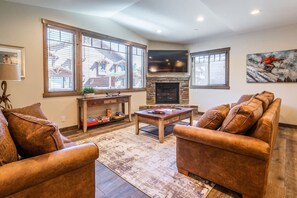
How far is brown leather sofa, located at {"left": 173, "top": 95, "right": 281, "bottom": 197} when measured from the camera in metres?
1.52

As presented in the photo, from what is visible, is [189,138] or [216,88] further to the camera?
[216,88]

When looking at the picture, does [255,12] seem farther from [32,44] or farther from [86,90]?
[32,44]

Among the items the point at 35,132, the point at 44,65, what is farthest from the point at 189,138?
the point at 44,65

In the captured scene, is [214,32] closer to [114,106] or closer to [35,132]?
[114,106]

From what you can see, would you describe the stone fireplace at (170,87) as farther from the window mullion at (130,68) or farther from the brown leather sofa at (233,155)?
the brown leather sofa at (233,155)

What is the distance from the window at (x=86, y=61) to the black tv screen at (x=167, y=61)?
1.49ft

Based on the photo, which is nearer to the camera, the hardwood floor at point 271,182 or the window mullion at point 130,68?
the hardwood floor at point 271,182

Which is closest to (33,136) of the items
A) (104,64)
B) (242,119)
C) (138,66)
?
(242,119)

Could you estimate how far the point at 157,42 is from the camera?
6.18 metres

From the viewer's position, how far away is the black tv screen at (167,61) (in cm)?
605

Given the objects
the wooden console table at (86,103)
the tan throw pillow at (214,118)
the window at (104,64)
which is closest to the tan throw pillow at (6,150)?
the tan throw pillow at (214,118)

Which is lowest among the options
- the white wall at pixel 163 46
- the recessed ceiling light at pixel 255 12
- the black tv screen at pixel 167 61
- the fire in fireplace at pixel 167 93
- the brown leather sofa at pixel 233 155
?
the brown leather sofa at pixel 233 155

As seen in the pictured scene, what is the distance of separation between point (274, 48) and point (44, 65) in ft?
18.2

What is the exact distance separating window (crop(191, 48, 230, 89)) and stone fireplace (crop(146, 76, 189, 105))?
0.34 metres
